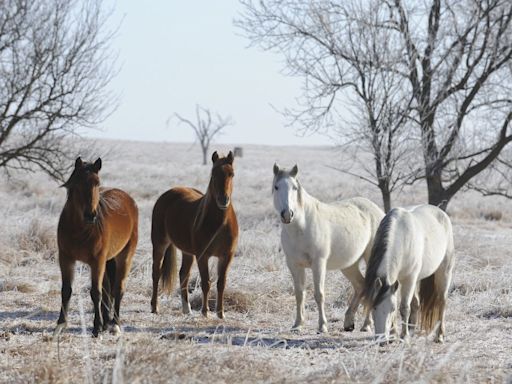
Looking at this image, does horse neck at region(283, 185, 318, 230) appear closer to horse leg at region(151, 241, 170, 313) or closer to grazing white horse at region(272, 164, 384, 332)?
grazing white horse at region(272, 164, 384, 332)

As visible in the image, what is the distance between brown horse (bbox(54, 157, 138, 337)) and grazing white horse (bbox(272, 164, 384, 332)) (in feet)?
5.01

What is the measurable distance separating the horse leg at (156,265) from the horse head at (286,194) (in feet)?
7.40

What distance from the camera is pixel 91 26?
45.0 ft

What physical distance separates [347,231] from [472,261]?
452cm

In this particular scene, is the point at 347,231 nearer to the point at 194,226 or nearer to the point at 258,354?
the point at 194,226

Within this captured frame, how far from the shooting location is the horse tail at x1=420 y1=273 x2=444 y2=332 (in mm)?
7297

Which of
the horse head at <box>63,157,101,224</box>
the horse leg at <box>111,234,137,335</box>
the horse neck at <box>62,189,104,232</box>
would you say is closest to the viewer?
the horse head at <box>63,157,101,224</box>

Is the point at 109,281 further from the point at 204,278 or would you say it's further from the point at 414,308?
the point at 414,308

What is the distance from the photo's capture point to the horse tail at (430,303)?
23.9 ft

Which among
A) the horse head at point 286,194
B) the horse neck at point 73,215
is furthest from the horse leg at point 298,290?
the horse neck at point 73,215

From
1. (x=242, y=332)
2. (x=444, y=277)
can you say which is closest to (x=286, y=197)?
(x=242, y=332)

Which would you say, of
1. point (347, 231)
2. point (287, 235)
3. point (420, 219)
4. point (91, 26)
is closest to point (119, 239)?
point (287, 235)

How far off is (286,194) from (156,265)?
2.58 metres


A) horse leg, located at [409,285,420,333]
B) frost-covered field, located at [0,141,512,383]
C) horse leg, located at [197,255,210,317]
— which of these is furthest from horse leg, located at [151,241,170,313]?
horse leg, located at [409,285,420,333]
